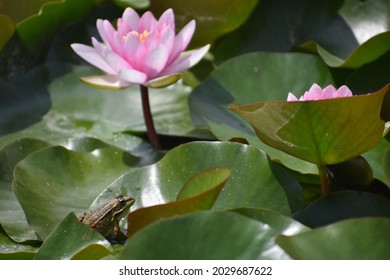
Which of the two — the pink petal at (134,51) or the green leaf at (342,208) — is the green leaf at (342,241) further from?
the pink petal at (134,51)

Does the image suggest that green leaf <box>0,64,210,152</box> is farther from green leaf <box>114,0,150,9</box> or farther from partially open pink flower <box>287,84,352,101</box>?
partially open pink flower <box>287,84,352,101</box>

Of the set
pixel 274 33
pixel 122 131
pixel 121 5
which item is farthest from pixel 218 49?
pixel 122 131

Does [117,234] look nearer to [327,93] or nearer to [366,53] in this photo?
[327,93]

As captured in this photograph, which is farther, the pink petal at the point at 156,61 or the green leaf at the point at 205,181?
the pink petal at the point at 156,61

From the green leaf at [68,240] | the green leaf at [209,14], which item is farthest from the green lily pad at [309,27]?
the green leaf at [68,240]

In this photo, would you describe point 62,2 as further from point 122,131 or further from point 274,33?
point 274,33

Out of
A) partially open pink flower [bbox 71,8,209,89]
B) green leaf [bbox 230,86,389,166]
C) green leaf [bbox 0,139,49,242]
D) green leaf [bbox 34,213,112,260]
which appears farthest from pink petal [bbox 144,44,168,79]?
green leaf [bbox 34,213,112,260]
